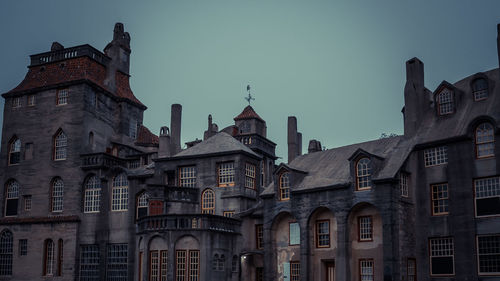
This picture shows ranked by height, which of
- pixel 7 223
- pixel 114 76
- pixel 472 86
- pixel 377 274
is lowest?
pixel 377 274

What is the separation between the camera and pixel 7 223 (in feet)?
183

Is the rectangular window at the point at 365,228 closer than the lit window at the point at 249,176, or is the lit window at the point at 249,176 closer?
the rectangular window at the point at 365,228

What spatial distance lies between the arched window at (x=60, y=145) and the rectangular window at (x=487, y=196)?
3433 centimetres

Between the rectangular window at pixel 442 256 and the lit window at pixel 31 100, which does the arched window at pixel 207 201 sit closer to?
the rectangular window at pixel 442 256

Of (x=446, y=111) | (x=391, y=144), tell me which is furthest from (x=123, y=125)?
(x=446, y=111)

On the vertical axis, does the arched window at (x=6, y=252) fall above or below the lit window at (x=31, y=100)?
below

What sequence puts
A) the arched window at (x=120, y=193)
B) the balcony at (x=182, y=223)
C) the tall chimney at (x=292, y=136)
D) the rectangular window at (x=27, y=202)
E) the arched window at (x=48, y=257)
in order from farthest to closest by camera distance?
the rectangular window at (x=27, y=202) → the tall chimney at (x=292, y=136) → the arched window at (x=48, y=257) → the arched window at (x=120, y=193) → the balcony at (x=182, y=223)

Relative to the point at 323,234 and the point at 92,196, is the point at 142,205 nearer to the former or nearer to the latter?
the point at 92,196

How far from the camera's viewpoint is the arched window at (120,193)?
53.2m

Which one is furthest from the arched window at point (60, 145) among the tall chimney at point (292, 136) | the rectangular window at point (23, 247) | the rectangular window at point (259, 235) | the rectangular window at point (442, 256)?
the rectangular window at point (442, 256)

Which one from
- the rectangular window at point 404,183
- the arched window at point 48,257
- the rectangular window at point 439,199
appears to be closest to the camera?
the rectangular window at point 439,199

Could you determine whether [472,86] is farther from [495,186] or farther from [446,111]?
[495,186]

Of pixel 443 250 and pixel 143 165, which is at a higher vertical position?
pixel 143 165

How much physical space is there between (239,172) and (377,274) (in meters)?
14.5
